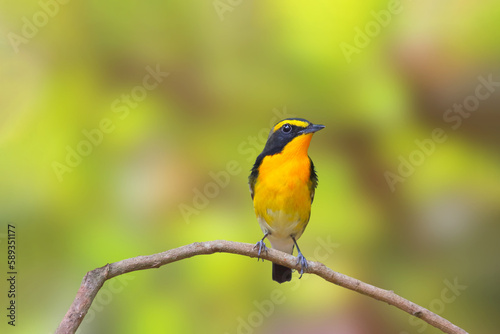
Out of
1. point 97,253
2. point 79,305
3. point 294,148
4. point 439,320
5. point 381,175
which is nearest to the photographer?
point 79,305

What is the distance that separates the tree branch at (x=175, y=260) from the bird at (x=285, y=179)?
1.19ft

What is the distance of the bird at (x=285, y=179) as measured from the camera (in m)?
2.35

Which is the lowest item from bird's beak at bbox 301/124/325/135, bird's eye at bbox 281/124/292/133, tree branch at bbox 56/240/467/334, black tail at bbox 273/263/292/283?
black tail at bbox 273/263/292/283

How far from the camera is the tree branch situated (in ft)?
5.58

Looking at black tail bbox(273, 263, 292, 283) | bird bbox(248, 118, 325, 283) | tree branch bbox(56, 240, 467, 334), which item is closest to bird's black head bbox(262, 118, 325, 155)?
bird bbox(248, 118, 325, 283)

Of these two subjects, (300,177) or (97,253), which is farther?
(97,253)

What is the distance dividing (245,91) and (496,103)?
5.40ft

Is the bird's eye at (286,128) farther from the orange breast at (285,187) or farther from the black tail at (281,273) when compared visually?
the black tail at (281,273)

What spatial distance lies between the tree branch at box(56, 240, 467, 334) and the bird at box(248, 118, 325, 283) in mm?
363

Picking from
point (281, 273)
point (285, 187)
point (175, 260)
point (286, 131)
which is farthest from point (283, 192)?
point (175, 260)

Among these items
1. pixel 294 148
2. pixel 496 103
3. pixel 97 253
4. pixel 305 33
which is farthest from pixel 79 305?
pixel 496 103

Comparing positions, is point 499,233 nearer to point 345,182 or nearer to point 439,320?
point 345,182

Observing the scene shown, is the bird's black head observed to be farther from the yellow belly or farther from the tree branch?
the tree branch

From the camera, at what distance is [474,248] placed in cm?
347
